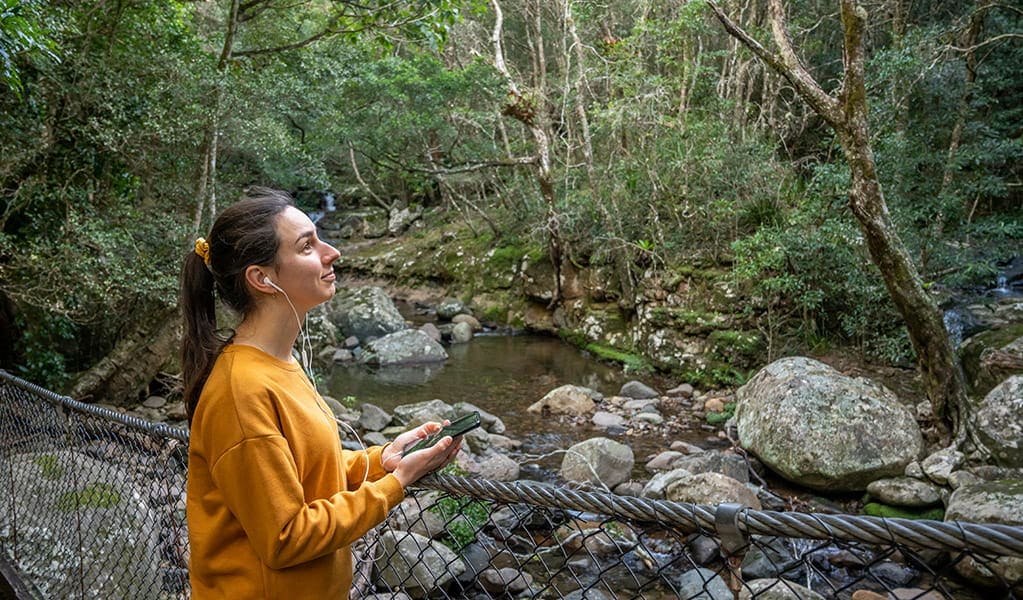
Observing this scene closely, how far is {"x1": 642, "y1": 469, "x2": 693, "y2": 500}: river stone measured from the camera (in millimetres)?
6043

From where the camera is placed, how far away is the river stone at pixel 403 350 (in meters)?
12.1

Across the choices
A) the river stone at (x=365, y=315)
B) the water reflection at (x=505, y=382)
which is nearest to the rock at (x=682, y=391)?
the water reflection at (x=505, y=382)

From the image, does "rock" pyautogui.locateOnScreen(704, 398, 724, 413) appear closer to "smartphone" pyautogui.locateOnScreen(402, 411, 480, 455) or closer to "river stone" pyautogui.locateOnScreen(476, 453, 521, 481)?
"river stone" pyautogui.locateOnScreen(476, 453, 521, 481)

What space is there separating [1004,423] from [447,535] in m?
4.98

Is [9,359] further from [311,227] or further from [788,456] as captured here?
[788,456]

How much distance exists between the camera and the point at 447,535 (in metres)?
5.09

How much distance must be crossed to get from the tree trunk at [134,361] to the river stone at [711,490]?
5697mm

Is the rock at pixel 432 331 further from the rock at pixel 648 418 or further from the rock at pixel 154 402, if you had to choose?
the rock at pixel 154 402

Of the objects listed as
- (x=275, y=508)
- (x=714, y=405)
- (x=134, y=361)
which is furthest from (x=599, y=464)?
(x=275, y=508)

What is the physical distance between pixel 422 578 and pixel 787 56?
5.59 meters

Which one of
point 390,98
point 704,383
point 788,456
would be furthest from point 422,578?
point 390,98

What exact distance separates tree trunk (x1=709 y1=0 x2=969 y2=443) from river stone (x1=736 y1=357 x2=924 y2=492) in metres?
0.44

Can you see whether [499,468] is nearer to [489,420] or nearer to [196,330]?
[489,420]

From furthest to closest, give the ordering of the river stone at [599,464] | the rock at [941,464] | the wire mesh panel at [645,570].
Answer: the river stone at [599,464], the rock at [941,464], the wire mesh panel at [645,570]
